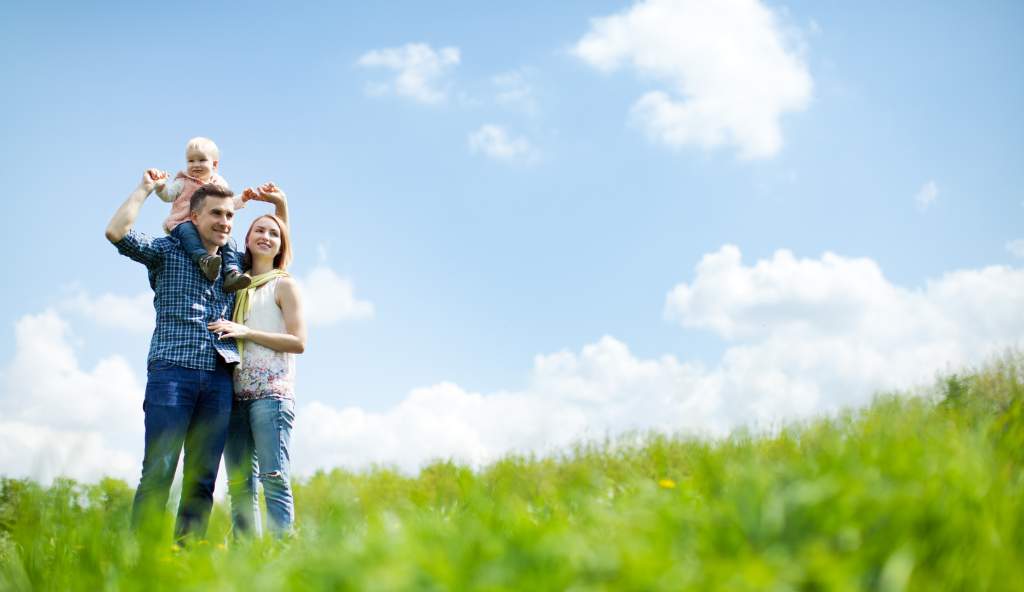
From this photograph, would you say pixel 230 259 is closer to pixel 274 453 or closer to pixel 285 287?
pixel 285 287

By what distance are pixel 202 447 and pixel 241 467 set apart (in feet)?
1.16

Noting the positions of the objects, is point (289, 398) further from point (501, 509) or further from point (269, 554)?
point (501, 509)

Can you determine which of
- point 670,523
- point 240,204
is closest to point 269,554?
point 670,523

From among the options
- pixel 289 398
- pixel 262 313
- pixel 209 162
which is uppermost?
pixel 209 162

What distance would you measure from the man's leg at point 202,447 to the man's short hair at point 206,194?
1.25 metres

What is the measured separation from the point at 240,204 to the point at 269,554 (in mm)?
3482

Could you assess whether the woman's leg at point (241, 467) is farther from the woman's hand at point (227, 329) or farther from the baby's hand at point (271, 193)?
the baby's hand at point (271, 193)

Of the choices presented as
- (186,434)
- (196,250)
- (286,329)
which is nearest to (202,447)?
(186,434)

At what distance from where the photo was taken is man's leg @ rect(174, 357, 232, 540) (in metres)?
5.52

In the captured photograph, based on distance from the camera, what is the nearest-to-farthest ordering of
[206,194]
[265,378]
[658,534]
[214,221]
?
[658,534]
[265,378]
[214,221]
[206,194]

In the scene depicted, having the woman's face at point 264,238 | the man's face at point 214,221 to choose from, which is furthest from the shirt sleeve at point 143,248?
the woman's face at point 264,238

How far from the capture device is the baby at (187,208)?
227 inches

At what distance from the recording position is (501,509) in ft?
11.1

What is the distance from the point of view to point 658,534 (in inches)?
106
